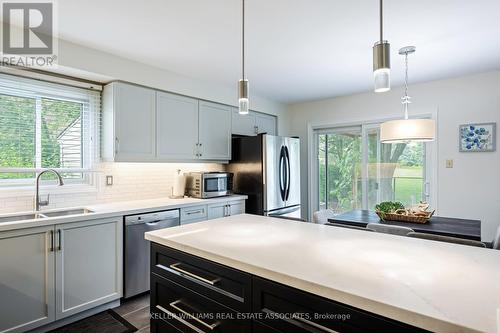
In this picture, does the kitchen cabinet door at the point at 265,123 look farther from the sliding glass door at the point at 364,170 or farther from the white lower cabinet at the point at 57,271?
the white lower cabinet at the point at 57,271

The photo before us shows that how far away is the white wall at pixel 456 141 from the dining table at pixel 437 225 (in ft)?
3.52

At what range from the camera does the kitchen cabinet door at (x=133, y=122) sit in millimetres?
2893

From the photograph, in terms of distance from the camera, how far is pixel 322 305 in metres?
0.95

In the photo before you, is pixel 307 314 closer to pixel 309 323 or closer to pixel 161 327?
pixel 309 323

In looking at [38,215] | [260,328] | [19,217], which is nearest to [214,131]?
[38,215]

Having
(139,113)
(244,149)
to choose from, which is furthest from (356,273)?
(244,149)

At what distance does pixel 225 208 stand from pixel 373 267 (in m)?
2.61

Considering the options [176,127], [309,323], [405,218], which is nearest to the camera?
[309,323]

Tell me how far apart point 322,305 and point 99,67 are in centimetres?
287

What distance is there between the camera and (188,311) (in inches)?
Answer: 56.0

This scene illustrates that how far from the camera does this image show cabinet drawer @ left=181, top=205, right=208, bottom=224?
311cm

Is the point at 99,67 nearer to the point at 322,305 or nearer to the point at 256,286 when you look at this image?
the point at 256,286

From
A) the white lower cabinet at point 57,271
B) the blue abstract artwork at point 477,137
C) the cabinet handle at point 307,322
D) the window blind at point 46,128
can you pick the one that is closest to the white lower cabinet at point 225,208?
the white lower cabinet at point 57,271

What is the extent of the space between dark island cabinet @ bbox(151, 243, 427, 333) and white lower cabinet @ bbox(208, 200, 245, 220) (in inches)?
69.8
